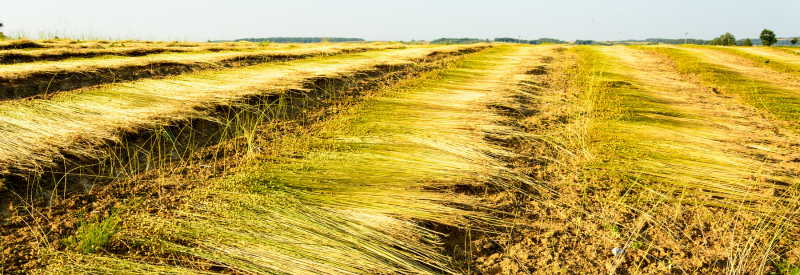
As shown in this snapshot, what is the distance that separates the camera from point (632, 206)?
1954 mm

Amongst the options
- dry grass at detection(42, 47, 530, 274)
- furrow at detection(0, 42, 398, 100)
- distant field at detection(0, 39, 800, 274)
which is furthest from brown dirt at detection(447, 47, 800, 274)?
furrow at detection(0, 42, 398, 100)

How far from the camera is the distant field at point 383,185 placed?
150 cm

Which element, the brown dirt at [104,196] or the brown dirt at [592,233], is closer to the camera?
the brown dirt at [104,196]

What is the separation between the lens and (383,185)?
6.93 ft

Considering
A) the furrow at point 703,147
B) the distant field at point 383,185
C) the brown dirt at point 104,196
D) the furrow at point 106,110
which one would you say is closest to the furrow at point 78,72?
the distant field at point 383,185

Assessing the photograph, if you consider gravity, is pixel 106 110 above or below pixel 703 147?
above

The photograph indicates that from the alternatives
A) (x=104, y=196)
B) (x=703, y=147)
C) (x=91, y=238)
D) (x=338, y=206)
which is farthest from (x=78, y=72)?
(x=703, y=147)

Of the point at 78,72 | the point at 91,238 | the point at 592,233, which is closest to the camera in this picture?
the point at 91,238

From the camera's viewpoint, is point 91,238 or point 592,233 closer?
point 91,238

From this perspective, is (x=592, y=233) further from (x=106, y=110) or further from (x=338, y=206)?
(x=106, y=110)

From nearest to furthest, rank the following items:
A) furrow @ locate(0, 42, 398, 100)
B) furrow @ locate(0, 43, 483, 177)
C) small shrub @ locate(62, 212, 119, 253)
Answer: small shrub @ locate(62, 212, 119, 253) < furrow @ locate(0, 43, 483, 177) < furrow @ locate(0, 42, 398, 100)

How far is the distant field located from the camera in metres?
1.50

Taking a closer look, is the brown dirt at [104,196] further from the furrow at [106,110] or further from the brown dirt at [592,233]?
the brown dirt at [592,233]

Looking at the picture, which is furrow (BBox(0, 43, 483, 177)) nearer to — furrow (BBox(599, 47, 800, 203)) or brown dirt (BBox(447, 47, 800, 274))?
brown dirt (BBox(447, 47, 800, 274))
